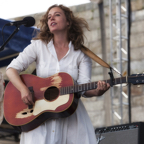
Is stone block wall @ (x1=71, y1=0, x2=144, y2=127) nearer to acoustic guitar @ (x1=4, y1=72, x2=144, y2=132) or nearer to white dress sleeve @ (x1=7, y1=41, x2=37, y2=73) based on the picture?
white dress sleeve @ (x1=7, y1=41, x2=37, y2=73)

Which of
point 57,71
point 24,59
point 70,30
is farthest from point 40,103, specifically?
point 70,30

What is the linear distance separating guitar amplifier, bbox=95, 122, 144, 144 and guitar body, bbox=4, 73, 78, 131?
36.0 inches

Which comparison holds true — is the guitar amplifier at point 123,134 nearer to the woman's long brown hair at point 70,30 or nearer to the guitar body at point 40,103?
the guitar body at point 40,103

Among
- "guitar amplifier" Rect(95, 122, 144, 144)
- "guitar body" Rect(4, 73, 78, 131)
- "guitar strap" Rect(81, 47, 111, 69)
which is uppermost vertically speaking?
"guitar strap" Rect(81, 47, 111, 69)

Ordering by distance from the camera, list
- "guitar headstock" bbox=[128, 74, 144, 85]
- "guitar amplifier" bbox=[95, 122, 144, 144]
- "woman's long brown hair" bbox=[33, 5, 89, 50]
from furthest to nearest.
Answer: "guitar amplifier" bbox=[95, 122, 144, 144]
"woman's long brown hair" bbox=[33, 5, 89, 50]
"guitar headstock" bbox=[128, 74, 144, 85]

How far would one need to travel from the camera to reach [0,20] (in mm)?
4113

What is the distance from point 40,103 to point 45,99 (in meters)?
0.06

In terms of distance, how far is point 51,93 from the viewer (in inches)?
94.2

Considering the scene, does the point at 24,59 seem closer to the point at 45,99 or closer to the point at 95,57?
the point at 45,99

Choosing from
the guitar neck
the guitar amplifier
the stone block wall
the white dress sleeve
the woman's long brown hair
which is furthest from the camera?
the stone block wall

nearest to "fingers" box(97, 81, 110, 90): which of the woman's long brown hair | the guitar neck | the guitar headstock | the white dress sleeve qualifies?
the guitar neck

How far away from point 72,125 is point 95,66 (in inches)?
171

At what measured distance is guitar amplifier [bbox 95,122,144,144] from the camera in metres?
2.76

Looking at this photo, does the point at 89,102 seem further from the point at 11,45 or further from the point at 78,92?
the point at 78,92
